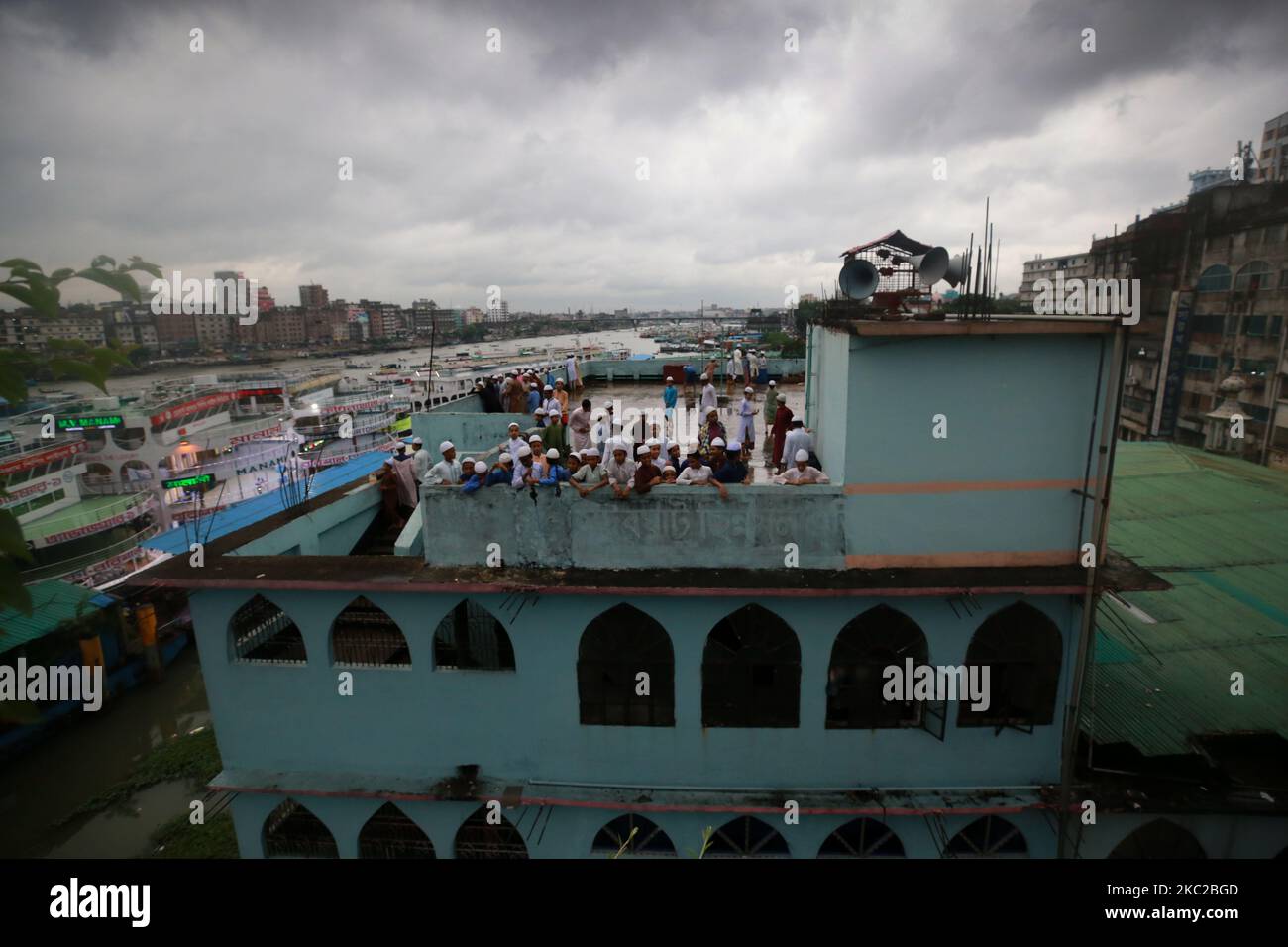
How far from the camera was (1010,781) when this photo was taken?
872cm

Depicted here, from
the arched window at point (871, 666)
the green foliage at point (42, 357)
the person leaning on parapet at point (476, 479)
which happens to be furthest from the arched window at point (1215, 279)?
the green foliage at point (42, 357)

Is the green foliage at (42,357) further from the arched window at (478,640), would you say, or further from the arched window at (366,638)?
the arched window at (366,638)

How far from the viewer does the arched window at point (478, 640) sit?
8.87 metres

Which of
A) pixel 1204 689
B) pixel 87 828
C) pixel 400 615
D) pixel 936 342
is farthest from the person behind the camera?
pixel 87 828

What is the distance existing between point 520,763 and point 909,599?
18.2ft

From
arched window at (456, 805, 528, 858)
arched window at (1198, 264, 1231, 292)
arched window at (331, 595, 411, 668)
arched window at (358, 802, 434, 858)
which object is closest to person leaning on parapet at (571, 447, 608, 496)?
arched window at (331, 595, 411, 668)

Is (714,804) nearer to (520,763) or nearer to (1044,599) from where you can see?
(520,763)

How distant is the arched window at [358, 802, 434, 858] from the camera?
31.3 ft

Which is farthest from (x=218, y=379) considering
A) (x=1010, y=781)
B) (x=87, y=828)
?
(x=1010, y=781)

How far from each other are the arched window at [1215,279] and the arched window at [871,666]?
43.4 m

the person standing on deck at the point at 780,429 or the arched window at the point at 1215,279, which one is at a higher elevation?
the arched window at the point at 1215,279

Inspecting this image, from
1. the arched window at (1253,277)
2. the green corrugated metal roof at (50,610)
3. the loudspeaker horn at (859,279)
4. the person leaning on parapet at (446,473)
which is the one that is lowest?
the green corrugated metal roof at (50,610)

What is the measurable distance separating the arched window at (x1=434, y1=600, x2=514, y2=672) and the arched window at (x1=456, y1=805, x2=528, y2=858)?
226 centimetres

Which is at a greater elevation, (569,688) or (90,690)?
(569,688)
